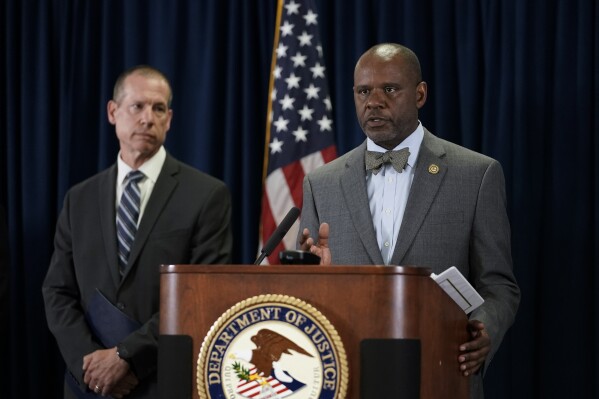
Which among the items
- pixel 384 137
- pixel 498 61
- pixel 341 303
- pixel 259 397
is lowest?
pixel 259 397

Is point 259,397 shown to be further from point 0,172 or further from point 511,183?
point 0,172

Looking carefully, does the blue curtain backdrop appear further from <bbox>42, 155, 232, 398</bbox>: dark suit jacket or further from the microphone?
the microphone

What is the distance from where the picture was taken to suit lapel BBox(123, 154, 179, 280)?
3596 millimetres

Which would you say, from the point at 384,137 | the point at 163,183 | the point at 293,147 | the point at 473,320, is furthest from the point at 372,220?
the point at 293,147

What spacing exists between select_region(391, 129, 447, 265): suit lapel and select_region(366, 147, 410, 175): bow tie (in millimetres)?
44

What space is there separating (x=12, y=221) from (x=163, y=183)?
1.28 meters

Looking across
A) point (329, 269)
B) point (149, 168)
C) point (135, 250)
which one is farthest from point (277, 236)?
point (149, 168)

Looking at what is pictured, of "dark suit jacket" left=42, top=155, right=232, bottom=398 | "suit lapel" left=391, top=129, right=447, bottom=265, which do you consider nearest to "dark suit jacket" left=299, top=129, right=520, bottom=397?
"suit lapel" left=391, top=129, right=447, bottom=265

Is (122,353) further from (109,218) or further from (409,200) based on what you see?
(409,200)

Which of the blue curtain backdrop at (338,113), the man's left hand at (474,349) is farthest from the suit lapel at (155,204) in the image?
the man's left hand at (474,349)

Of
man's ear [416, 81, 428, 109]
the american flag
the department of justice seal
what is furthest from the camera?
the american flag

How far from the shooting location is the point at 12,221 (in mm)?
4664

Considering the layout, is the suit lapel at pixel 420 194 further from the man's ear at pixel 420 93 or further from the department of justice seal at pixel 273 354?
the department of justice seal at pixel 273 354

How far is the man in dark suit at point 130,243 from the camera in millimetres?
3440
